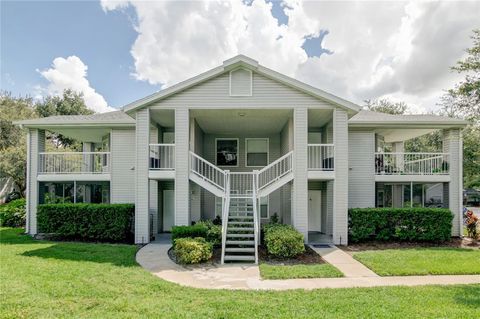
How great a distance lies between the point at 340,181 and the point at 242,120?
5.01 meters

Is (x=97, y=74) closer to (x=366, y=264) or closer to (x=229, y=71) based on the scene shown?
(x=229, y=71)

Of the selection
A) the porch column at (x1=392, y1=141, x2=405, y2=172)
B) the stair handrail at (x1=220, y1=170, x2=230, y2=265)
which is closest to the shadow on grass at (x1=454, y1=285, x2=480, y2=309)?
the stair handrail at (x1=220, y1=170, x2=230, y2=265)

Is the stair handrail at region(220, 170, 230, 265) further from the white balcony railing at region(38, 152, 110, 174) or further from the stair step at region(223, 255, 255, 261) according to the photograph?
the white balcony railing at region(38, 152, 110, 174)

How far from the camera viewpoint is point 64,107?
35375mm

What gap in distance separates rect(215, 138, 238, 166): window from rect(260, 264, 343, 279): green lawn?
800cm

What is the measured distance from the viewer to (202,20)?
44.1 ft

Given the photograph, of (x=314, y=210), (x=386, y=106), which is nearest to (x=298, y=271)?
(x=314, y=210)

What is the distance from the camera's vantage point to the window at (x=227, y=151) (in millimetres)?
15875

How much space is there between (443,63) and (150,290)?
61.1ft

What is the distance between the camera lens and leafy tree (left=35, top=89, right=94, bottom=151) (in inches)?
1380

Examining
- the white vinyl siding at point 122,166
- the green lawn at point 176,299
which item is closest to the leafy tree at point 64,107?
the white vinyl siding at point 122,166

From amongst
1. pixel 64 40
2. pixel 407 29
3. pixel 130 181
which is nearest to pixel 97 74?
pixel 64 40

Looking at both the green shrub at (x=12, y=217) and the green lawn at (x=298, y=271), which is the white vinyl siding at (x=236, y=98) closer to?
the green lawn at (x=298, y=271)

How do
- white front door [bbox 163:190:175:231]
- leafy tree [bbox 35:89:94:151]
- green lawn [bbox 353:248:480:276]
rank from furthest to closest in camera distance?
leafy tree [bbox 35:89:94:151], white front door [bbox 163:190:175:231], green lawn [bbox 353:248:480:276]
